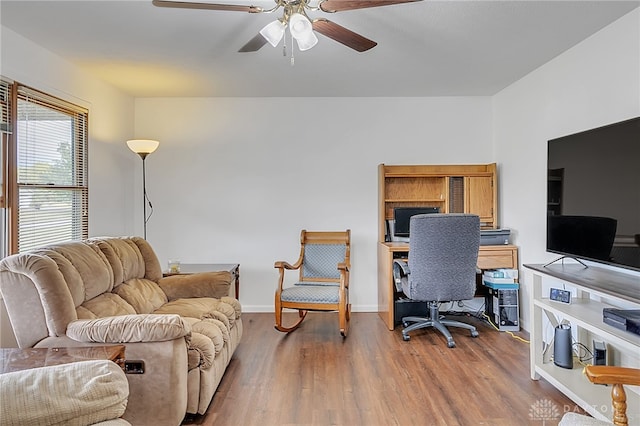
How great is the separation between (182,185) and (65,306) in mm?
2527

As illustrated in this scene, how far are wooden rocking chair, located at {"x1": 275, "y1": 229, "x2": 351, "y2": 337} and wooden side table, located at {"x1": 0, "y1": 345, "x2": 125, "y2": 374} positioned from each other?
1.84 m

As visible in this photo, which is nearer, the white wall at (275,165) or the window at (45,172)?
the window at (45,172)

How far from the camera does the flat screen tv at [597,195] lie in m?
2.10

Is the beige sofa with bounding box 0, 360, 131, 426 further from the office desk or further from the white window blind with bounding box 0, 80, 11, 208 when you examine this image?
the office desk

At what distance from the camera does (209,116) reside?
4355mm

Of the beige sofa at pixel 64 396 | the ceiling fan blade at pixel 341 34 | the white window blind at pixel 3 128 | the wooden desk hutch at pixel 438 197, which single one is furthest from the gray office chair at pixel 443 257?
the white window blind at pixel 3 128

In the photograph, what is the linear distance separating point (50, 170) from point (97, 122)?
0.80m

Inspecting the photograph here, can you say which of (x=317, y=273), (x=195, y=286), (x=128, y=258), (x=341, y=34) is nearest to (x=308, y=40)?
(x=341, y=34)

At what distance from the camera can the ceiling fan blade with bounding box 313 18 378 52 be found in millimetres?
1996

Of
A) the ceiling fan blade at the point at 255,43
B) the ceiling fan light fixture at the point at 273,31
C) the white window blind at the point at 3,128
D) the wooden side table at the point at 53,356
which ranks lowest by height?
the wooden side table at the point at 53,356

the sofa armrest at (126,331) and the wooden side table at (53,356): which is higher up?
the sofa armrest at (126,331)

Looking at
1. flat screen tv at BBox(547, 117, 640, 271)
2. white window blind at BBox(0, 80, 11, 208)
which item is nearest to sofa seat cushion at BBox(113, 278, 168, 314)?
white window blind at BBox(0, 80, 11, 208)

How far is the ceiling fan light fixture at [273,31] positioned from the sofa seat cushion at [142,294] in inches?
73.6

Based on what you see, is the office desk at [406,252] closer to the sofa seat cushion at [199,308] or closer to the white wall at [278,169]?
the white wall at [278,169]
